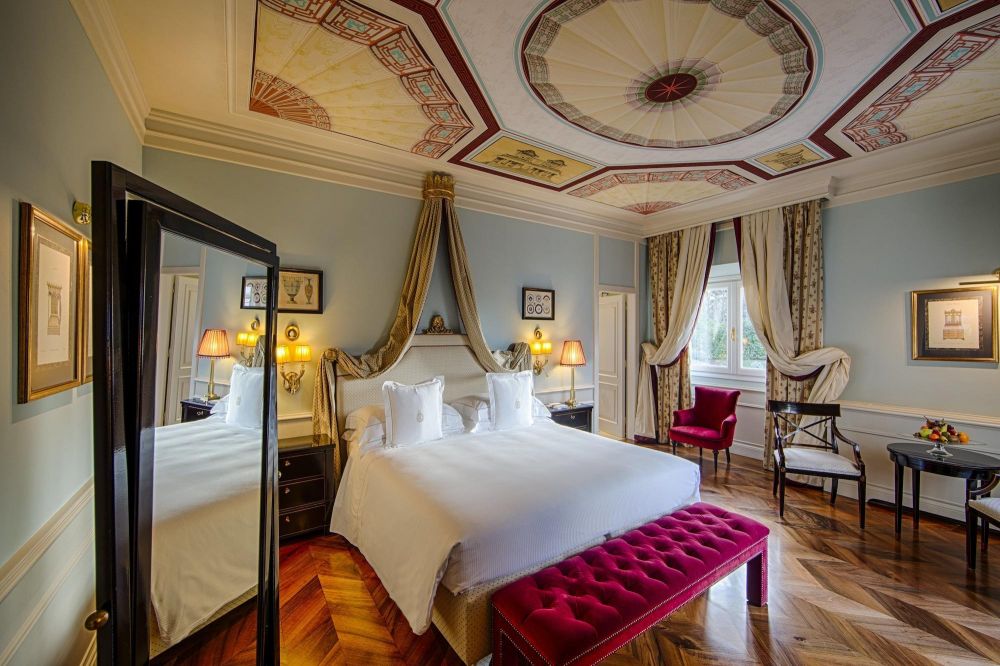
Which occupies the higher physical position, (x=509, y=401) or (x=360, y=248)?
(x=360, y=248)

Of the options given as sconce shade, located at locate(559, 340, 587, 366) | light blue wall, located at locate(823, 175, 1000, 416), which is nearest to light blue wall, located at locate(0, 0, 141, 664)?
sconce shade, located at locate(559, 340, 587, 366)

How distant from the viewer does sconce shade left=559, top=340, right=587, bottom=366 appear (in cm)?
493

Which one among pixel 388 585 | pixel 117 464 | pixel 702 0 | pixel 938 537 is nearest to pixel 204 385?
pixel 117 464

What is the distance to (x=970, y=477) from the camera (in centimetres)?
291

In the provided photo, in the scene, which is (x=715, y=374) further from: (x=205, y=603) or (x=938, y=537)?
(x=205, y=603)

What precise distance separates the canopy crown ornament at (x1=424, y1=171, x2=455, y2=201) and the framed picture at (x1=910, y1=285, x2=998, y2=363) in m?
4.37

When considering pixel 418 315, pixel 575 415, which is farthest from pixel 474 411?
pixel 575 415

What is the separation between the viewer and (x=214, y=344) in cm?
169

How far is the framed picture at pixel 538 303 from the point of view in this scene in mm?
4781

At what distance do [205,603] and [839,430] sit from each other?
203 inches

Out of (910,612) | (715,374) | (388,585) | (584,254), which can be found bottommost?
(910,612)

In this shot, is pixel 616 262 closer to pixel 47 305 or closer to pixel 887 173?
pixel 887 173

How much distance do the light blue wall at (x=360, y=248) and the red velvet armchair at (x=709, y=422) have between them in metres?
1.52

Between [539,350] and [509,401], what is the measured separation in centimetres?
116
